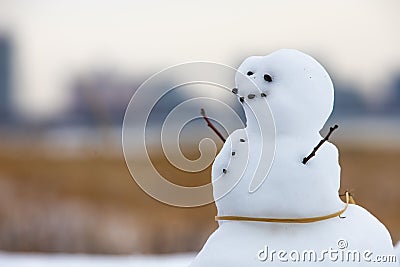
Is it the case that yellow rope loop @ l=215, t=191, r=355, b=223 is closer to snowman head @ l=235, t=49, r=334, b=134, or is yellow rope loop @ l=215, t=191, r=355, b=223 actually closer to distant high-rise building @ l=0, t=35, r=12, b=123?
snowman head @ l=235, t=49, r=334, b=134

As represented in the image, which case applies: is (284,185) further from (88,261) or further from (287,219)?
(88,261)

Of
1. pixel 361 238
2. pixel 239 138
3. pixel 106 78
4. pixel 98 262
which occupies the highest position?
pixel 239 138

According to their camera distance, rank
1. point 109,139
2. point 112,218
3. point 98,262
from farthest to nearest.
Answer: point 109,139 → point 112,218 → point 98,262

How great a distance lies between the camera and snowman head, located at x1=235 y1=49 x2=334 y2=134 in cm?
102

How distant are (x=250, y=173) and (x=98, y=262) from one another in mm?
1074

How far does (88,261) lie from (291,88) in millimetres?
1159

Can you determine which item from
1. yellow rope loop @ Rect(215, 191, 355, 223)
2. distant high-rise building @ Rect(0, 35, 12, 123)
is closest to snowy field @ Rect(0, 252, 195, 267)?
yellow rope loop @ Rect(215, 191, 355, 223)

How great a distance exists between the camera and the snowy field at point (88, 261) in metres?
1.88

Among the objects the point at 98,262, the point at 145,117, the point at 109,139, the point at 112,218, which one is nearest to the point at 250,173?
the point at 145,117

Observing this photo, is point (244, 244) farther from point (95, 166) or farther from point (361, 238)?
point (95, 166)

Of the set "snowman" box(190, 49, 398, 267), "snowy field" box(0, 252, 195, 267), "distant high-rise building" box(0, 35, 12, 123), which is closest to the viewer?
"snowman" box(190, 49, 398, 267)

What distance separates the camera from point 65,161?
13.3 ft

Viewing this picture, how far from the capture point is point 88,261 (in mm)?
1991

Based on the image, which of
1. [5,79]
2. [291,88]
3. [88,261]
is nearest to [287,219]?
[291,88]
